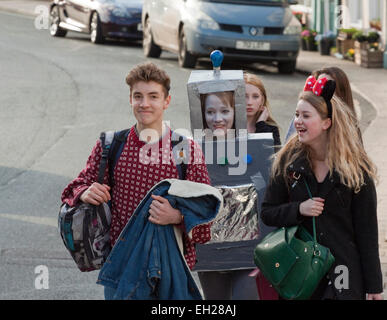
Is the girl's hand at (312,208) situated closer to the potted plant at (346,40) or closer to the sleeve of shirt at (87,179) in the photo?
the sleeve of shirt at (87,179)

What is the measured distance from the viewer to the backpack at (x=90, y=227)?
438 centimetres

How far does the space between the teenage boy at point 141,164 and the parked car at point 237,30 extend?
587 inches

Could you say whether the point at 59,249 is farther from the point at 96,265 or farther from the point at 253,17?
the point at 253,17

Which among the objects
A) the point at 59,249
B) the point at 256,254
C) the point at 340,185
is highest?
the point at 340,185

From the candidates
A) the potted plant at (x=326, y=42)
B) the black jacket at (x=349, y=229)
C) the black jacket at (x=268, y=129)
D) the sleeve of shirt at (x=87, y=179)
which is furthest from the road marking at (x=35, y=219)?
the potted plant at (x=326, y=42)

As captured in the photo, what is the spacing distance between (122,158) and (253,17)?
1542 cm

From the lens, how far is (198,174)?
14.6 feet

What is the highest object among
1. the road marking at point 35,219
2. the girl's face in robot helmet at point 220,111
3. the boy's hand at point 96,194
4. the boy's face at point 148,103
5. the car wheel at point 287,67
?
the boy's face at point 148,103

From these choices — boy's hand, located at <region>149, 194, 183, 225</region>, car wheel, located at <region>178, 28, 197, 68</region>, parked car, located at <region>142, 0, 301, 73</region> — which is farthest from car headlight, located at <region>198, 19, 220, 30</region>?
boy's hand, located at <region>149, 194, 183, 225</region>

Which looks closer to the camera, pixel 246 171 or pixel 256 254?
pixel 256 254

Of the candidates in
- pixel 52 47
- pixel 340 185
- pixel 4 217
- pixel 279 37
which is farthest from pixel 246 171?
pixel 52 47

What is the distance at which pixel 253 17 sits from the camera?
64.3ft

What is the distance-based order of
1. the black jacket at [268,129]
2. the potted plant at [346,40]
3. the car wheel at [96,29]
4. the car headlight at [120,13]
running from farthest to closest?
the car wheel at [96,29]
the car headlight at [120,13]
the potted plant at [346,40]
the black jacket at [268,129]

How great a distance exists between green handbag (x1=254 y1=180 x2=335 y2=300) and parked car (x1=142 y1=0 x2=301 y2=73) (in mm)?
15006
